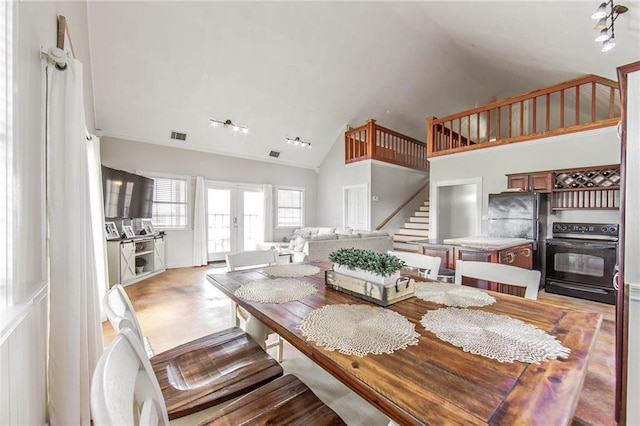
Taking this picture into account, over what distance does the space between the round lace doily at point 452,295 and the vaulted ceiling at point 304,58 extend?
3.46m

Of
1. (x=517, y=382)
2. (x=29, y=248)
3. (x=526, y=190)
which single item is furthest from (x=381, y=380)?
(x=526, y=190)

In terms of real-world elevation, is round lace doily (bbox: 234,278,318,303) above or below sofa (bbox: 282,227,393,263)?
above

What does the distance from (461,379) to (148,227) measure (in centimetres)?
617

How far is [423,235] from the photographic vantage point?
21.9ft

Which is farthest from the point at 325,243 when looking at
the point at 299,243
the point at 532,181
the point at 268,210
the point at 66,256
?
the point at 66,256

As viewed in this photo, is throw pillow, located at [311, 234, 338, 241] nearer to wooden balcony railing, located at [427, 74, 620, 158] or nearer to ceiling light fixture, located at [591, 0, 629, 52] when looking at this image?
wooden balcony railing, located at [427, 74, 620, 158]

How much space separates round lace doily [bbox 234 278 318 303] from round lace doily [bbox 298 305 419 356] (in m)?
0.24

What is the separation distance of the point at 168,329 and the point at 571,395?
318 centimetres

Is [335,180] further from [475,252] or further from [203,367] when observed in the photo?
[203,367]

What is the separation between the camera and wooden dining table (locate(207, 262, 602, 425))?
60 centimetres

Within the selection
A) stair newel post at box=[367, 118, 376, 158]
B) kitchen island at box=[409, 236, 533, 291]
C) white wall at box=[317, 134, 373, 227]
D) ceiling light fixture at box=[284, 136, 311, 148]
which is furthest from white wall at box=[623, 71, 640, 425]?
ceiling light fixture at box=[284, 136, 311, 148]

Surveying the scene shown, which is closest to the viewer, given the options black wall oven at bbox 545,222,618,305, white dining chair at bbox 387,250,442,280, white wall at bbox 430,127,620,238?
white dining chair at bbox 387,250,442,280

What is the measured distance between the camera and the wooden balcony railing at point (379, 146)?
675 cm

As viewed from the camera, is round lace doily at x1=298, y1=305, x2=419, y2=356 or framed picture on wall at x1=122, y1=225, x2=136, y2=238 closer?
round lace doily at x1=298, y1=305, x2=419, y2=356
